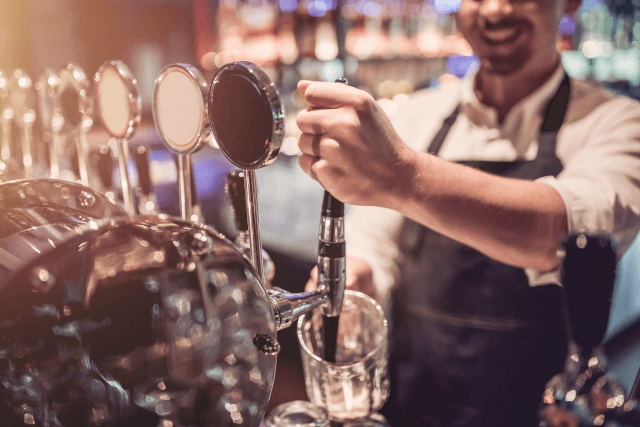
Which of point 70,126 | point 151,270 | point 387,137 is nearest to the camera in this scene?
point 151,270

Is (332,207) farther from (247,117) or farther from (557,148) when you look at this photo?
(557,148)

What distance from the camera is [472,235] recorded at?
718 millimetres

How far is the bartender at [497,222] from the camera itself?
0.79 meters

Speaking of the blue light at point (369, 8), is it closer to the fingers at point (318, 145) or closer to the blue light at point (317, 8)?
the blue light at point (317, 8)

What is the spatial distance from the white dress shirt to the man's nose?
254 millimetres

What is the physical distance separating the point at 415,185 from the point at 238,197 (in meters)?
0.22

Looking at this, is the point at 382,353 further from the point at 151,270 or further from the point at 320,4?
the point at 320,4

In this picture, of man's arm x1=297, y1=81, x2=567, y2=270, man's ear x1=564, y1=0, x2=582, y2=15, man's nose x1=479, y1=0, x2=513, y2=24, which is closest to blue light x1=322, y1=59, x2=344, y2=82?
man's ear x1=564, y1=0, x2=582, y2=15

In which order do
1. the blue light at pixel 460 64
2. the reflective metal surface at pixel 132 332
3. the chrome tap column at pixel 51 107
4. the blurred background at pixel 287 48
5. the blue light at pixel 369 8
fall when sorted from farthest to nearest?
1. the blue light at pixel 460 64
2. the blue light at pixel 369 8
3. the blurred background at pixel 287 48
4. the chrome tap column at pixel 51 107
5. the reflective metal surface at pixel 132 332

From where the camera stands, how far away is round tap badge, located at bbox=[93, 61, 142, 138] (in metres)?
0.64

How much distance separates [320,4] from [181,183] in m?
3.67

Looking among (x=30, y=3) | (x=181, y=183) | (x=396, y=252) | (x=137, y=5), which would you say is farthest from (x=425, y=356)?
(x=137, y=5)

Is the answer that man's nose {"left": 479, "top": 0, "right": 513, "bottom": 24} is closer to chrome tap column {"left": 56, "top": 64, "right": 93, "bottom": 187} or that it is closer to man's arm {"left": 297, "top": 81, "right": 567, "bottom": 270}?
man's arm {"left": 297, "top": 81, "right": 567, "bottom": 270}

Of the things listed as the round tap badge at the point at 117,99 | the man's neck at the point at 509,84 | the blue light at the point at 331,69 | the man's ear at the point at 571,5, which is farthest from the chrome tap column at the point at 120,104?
the blue light at the point at 331,69
